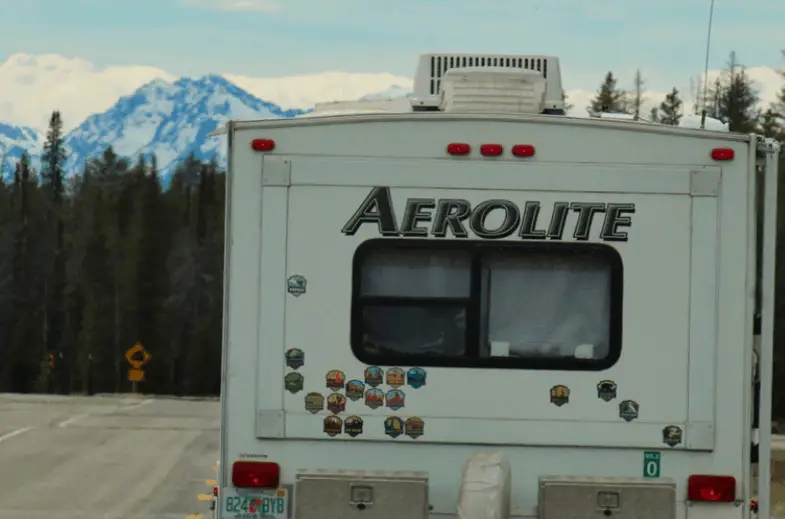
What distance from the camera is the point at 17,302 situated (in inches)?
3642

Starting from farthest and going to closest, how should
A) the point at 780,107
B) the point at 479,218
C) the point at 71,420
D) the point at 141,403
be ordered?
the point at 780,107, the point at 141,403, the point at 71,420, the point at 479,218

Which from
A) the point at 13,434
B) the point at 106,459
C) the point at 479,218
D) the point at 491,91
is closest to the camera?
the point at 479,218

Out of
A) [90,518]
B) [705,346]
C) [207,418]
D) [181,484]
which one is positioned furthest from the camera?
[207,418]

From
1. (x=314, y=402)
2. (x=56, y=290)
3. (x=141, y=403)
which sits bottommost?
(x=141, y=403)

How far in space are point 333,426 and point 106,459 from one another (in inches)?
522

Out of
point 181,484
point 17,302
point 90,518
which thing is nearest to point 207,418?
point 181,484

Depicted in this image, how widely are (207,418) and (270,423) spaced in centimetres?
1962

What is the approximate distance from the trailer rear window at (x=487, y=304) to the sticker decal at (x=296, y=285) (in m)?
0.23

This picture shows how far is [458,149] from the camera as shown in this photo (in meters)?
6.38

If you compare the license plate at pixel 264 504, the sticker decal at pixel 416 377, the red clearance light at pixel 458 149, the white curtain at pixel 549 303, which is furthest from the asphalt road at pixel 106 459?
the red clearance light at pixel 458 149

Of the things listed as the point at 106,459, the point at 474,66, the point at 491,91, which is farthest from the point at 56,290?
the point at 491,91

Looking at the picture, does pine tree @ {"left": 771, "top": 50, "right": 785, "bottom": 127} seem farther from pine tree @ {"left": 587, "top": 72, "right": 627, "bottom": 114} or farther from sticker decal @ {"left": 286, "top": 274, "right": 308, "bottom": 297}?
sticker decal @ {"left": 286, "top": 274, "right": 308, "bottom": 297}

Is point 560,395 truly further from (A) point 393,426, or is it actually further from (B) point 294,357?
(B) point 294,357

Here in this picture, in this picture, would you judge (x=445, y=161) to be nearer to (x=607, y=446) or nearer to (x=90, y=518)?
(x=607, y=446)
